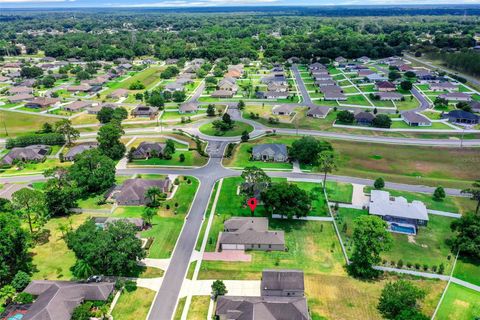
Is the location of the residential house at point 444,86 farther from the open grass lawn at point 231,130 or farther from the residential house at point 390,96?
the open grass lawn at point 231,130

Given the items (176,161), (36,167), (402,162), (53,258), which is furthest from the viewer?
(176,161)

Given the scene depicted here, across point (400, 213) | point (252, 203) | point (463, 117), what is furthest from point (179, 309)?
point (463, 117)

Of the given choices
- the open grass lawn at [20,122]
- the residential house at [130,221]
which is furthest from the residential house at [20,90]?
the residential house at [130,221]

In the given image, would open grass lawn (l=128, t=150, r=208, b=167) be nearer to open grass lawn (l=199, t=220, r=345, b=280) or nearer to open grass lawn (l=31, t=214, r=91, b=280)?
open grass lawn (l=31, t=214, r=91, b=280)

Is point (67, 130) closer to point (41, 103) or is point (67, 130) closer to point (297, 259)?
point (41, 103)

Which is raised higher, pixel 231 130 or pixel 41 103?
pixel 41 103

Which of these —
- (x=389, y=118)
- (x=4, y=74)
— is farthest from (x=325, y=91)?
(x=4, y=74)

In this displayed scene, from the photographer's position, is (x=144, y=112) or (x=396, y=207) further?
(x=144, y=112)
